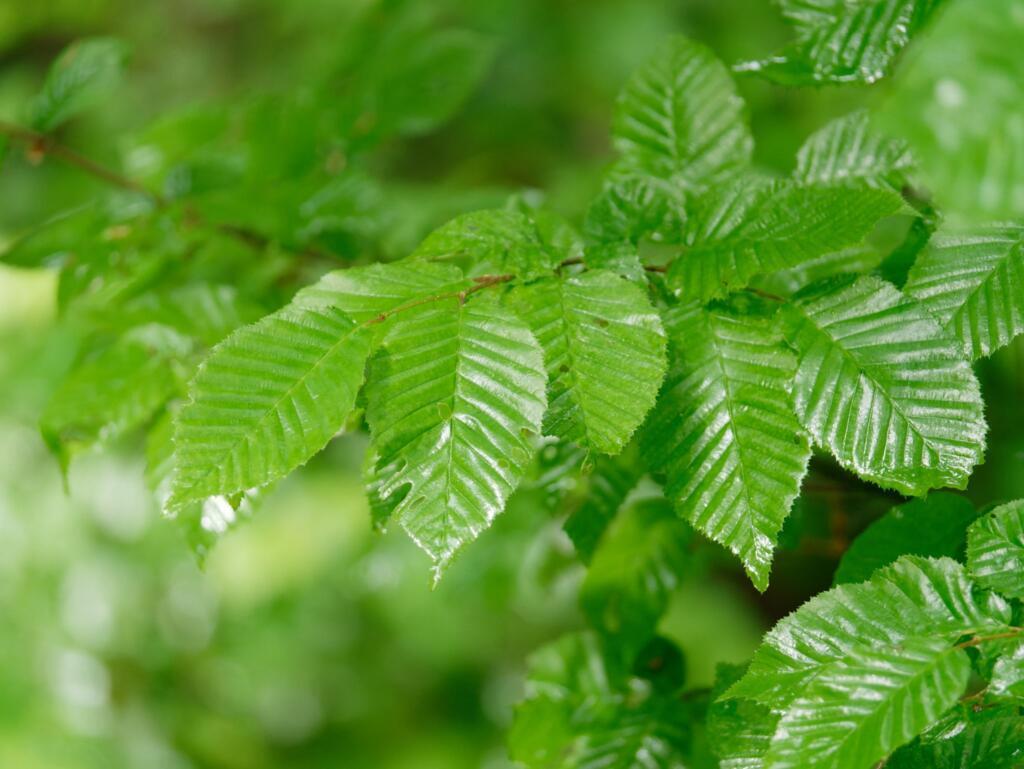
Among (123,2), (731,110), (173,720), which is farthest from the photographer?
(123,2)

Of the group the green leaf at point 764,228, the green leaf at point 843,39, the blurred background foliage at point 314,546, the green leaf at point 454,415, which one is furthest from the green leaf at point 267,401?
the blurred background foliage at point 314,546

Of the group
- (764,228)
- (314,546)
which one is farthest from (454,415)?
(314,546)

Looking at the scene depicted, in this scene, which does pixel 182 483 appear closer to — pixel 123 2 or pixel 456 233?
pixel 456 233

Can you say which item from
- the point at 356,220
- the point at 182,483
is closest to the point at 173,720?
the point at 356,220

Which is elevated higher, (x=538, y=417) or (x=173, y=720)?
(x=538, y=417)

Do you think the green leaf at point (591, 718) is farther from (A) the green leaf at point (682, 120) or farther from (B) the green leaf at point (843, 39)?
(B) the green leaf at point (843, 39)

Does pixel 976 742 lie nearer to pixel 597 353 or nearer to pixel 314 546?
pixel 597 353

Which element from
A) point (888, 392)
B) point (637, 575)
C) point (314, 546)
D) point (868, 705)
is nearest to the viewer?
Answer: point (868, 705)

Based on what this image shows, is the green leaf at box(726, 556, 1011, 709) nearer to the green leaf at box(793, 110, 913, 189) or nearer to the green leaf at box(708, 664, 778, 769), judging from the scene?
the green leaf at box(708, 664, 778, 769)
